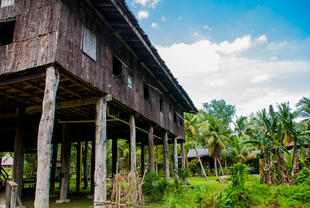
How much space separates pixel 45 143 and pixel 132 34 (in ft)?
17.6

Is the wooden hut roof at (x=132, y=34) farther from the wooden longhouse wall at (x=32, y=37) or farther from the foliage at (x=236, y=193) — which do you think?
the foliage at (x=236, y=193)

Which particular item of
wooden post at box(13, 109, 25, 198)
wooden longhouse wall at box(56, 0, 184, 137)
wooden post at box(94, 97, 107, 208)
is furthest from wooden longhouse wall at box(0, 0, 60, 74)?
wooden post at box(13, 109, 25, 198)

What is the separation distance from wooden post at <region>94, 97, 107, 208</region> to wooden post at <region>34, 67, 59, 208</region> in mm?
1930

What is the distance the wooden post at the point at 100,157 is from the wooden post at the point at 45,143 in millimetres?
1930

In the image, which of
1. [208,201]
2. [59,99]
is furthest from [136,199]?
[59,99]

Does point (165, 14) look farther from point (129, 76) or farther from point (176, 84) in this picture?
point (129, 76)

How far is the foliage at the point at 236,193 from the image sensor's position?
680cm

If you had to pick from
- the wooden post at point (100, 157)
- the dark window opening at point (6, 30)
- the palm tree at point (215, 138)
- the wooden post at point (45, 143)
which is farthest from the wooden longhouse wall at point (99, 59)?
the palm tree at point (215, 138)

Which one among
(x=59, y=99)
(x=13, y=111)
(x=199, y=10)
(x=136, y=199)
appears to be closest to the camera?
(x=136, y=199)

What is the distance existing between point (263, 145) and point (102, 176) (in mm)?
8247

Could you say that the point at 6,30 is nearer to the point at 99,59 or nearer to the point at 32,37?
the point at 32,37

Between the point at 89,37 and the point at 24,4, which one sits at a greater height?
the point at 24,4

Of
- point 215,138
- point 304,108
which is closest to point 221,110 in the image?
point 304,108

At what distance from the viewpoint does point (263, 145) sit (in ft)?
38.2
